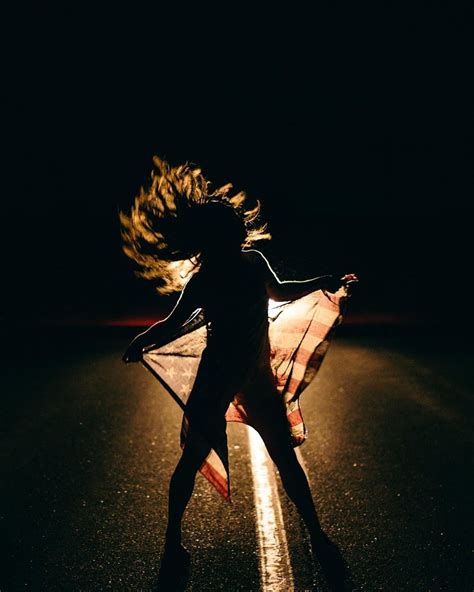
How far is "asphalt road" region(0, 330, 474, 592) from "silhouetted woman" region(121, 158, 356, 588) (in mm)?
312

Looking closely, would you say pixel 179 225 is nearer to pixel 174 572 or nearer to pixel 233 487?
pixel 174 572

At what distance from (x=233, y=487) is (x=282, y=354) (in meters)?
1.26

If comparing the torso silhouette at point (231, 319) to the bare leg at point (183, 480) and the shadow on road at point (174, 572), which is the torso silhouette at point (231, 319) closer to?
the bare leg at point (183, 480)

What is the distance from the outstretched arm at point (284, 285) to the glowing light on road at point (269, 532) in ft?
5.01

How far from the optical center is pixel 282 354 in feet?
10.4

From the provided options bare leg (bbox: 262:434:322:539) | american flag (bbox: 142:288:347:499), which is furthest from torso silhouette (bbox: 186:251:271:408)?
bare leg (bbox: 262:434:322:539)

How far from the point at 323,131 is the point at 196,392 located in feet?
86.4

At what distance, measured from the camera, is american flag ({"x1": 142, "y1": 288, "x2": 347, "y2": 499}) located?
2941 millimetres

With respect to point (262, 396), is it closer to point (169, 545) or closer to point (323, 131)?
point (169, 545)

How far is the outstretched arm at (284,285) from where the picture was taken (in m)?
2.76

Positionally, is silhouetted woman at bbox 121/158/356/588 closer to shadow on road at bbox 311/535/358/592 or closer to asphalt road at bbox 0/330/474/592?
shadow on road at bbox 311/535/358/592

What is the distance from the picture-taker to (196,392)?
2740mm

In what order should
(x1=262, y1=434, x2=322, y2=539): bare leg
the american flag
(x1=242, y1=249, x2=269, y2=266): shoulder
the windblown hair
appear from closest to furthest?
the windblown hair < (x1=242, y1=249, x2=269, y2=266): shoulder < (x1=262, y1=434, x2=322, y2=539): bare leg < the american flag

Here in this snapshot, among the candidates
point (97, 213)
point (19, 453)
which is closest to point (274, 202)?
point (97, 213)
